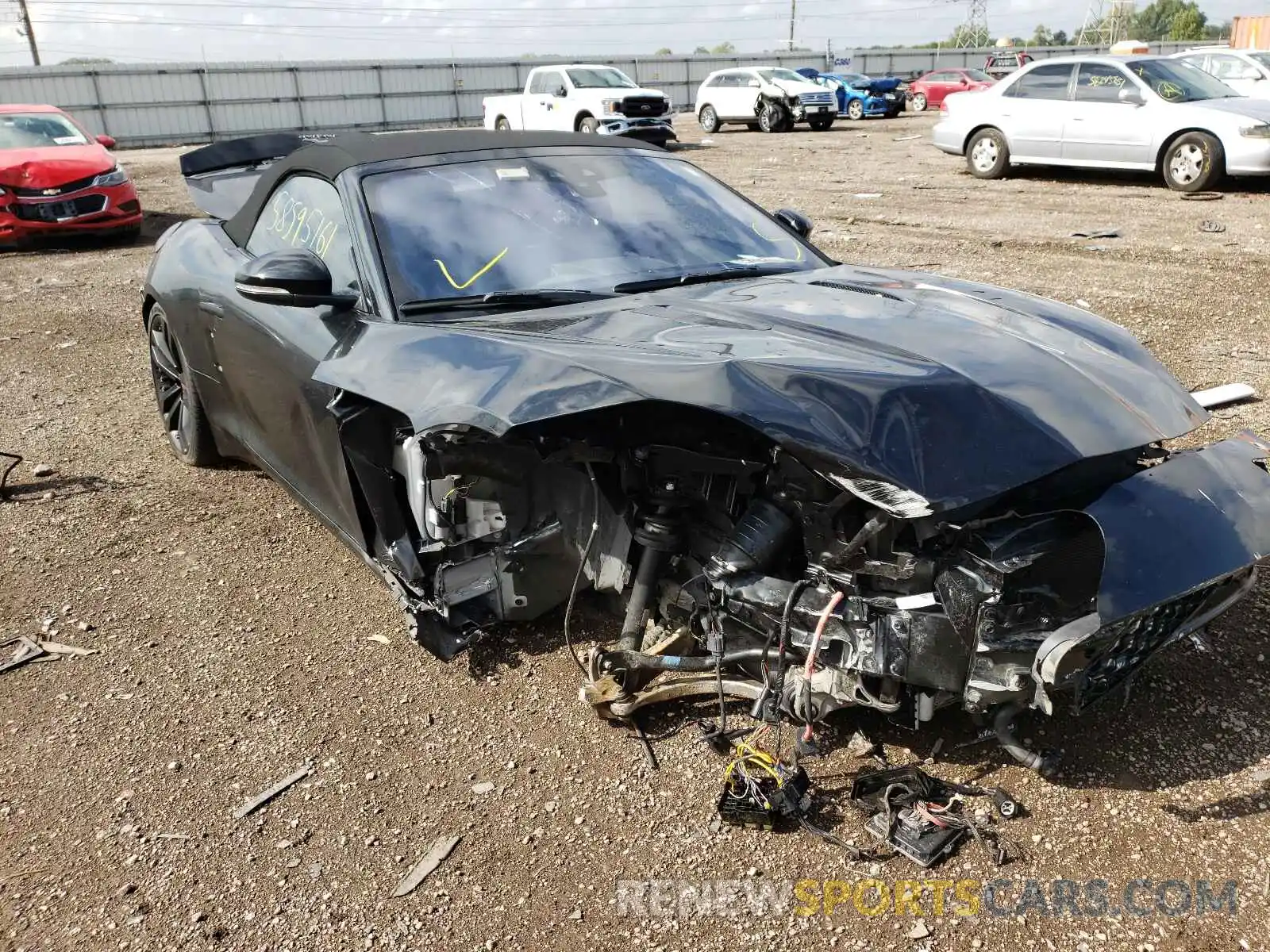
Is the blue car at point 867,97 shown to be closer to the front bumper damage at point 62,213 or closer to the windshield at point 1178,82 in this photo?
the windshield at point 1178,82

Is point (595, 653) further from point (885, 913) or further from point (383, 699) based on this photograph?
point (885, 913)

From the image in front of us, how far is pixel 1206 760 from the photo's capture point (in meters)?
2.69

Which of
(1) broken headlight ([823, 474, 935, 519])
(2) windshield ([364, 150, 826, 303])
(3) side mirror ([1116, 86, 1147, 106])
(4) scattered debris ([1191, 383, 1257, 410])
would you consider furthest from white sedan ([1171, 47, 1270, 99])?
(1) broken headlight ([823, 474, 935, 519])

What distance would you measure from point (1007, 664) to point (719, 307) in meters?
1.35

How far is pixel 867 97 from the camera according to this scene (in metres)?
28.2

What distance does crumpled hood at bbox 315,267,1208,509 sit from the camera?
2.30 m

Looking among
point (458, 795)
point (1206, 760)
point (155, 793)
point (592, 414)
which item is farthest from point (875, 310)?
point (155, 793)

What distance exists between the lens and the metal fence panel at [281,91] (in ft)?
98.4

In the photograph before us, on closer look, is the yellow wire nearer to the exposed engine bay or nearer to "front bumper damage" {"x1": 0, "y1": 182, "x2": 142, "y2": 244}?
the exposed engine bay

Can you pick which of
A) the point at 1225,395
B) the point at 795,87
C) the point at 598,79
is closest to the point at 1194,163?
the point at 1225,395

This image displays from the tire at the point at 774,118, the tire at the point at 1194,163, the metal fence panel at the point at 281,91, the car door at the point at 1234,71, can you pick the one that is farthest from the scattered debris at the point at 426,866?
the metal fence panel at the point at 281,91

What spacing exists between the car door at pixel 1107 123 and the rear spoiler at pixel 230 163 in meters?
9.86

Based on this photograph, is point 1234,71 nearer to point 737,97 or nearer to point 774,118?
point 774,118

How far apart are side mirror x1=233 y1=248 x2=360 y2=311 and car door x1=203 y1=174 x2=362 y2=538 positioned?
0.48 ft
